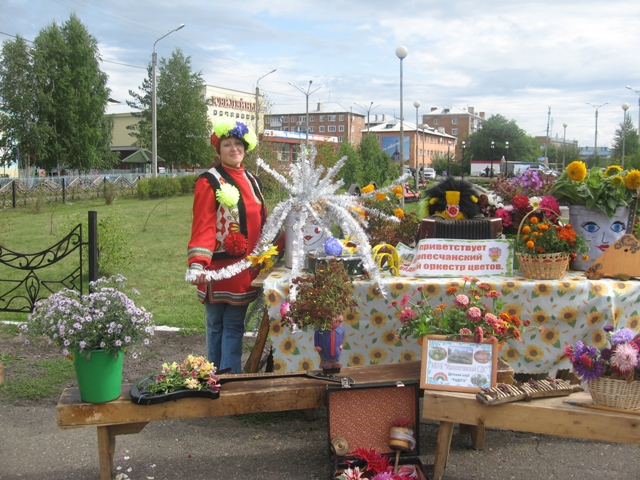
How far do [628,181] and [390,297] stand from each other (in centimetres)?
166

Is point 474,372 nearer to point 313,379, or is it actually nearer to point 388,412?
point 388,412

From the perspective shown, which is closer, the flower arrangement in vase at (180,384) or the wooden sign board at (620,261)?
the flower arrangement in vase at (180,384)

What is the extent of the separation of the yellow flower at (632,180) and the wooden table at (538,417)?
1530mm

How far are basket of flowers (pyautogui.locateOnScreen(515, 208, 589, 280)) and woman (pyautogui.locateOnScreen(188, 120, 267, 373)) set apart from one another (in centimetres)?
163

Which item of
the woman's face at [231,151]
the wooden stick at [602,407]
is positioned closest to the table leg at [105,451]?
the woman's face at [231,151]

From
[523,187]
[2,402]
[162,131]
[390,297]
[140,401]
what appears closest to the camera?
[140,401]

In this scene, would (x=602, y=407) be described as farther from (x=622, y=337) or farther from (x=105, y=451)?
(x=105, y=451)

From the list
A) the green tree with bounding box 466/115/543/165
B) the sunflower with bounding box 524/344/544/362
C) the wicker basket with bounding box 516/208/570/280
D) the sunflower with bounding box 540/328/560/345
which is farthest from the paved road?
the green tree with bounding box 466/115/543/165

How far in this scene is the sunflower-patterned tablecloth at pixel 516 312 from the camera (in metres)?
3.67

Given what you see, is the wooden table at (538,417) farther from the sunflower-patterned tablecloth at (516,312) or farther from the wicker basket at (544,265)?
the wicker basket at (544,265)

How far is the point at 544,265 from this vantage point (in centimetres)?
370

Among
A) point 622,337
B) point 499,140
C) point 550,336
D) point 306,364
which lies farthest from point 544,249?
point 499,140

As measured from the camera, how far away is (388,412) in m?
3.20

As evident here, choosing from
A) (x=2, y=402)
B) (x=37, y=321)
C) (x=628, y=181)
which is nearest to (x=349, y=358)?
(x=37, y=321)
